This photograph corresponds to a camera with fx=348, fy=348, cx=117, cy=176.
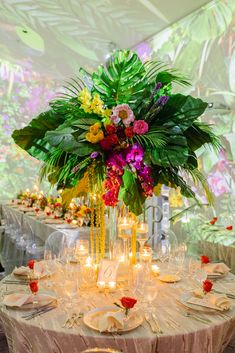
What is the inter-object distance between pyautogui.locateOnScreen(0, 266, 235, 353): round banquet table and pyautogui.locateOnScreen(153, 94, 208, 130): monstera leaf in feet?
2.77

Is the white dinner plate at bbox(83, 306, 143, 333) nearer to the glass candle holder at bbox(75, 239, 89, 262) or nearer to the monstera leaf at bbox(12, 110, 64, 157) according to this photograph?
the glass candle holder at bbox(75, 239, 89, 262)

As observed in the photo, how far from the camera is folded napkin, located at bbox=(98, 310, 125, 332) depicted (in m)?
1.27

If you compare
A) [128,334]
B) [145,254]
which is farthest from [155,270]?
[128,334]

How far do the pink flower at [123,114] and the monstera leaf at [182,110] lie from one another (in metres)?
0.16

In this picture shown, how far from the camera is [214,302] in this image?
149cm

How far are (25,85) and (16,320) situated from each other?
22.5 ft

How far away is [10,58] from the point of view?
7.15m

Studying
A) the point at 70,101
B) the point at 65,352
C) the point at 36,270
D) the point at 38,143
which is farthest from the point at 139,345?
the point at 70,101

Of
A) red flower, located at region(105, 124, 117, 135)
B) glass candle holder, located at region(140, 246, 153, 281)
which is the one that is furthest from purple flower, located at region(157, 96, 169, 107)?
glass candle holder, located at region(140, 246, 153, 281)

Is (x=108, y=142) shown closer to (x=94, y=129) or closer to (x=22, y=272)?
(x=94, y=129)

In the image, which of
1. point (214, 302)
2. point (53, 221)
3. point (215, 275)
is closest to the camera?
point (214, 302)

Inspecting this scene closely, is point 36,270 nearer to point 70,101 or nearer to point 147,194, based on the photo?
point 147,194

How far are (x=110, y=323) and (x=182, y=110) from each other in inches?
39.1

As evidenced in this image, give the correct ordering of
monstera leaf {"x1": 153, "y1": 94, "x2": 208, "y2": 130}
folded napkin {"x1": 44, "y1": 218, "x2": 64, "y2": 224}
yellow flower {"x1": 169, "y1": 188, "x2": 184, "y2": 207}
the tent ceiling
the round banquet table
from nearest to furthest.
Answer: the round banquet table → monstera leaf {"x1": 153, "y1": 94, "x2": 208, "y2": 130} → folded napkin {"x1": 44, "y1": 218, "x2": 64, "y2": 224} → the tent ceiling → yellow flower {"x1": 169, "y1": 188, "x2": 184, "y2": 207}
